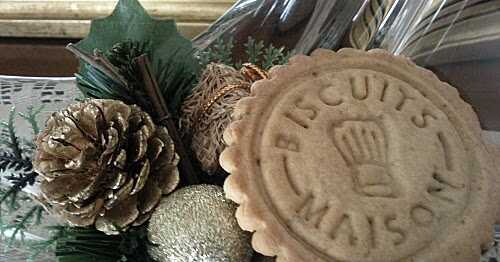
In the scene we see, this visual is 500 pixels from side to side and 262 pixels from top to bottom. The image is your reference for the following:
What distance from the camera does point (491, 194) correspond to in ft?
1.05

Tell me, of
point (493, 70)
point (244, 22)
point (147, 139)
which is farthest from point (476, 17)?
point (147, 139)

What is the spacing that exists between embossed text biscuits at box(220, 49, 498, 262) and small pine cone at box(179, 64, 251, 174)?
0.08 feet

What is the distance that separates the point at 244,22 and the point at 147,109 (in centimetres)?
21

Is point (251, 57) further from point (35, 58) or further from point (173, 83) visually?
point (35, 58)

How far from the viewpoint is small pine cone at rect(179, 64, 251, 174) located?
0.34m

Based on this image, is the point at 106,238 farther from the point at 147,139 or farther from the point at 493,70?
the point at 493,70

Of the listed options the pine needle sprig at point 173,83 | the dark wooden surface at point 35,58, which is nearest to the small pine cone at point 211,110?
the pine needle sprig at point 173,83

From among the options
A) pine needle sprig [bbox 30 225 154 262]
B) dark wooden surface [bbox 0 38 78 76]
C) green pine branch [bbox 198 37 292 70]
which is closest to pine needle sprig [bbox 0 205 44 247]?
pine needle sprig [bbox 30 225 154 262]

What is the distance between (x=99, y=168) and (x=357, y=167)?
0.11 metres

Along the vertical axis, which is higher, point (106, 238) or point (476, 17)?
point (476, 17)

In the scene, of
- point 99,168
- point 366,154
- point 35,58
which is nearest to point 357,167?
point 366,154

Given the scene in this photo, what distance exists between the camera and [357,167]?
1.02 feet

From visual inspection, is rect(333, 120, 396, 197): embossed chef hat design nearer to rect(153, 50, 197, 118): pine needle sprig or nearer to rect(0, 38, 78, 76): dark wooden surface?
rect(153, 50, 197, 118): pine needle sprig

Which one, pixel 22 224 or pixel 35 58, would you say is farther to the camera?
pixel 35 58
